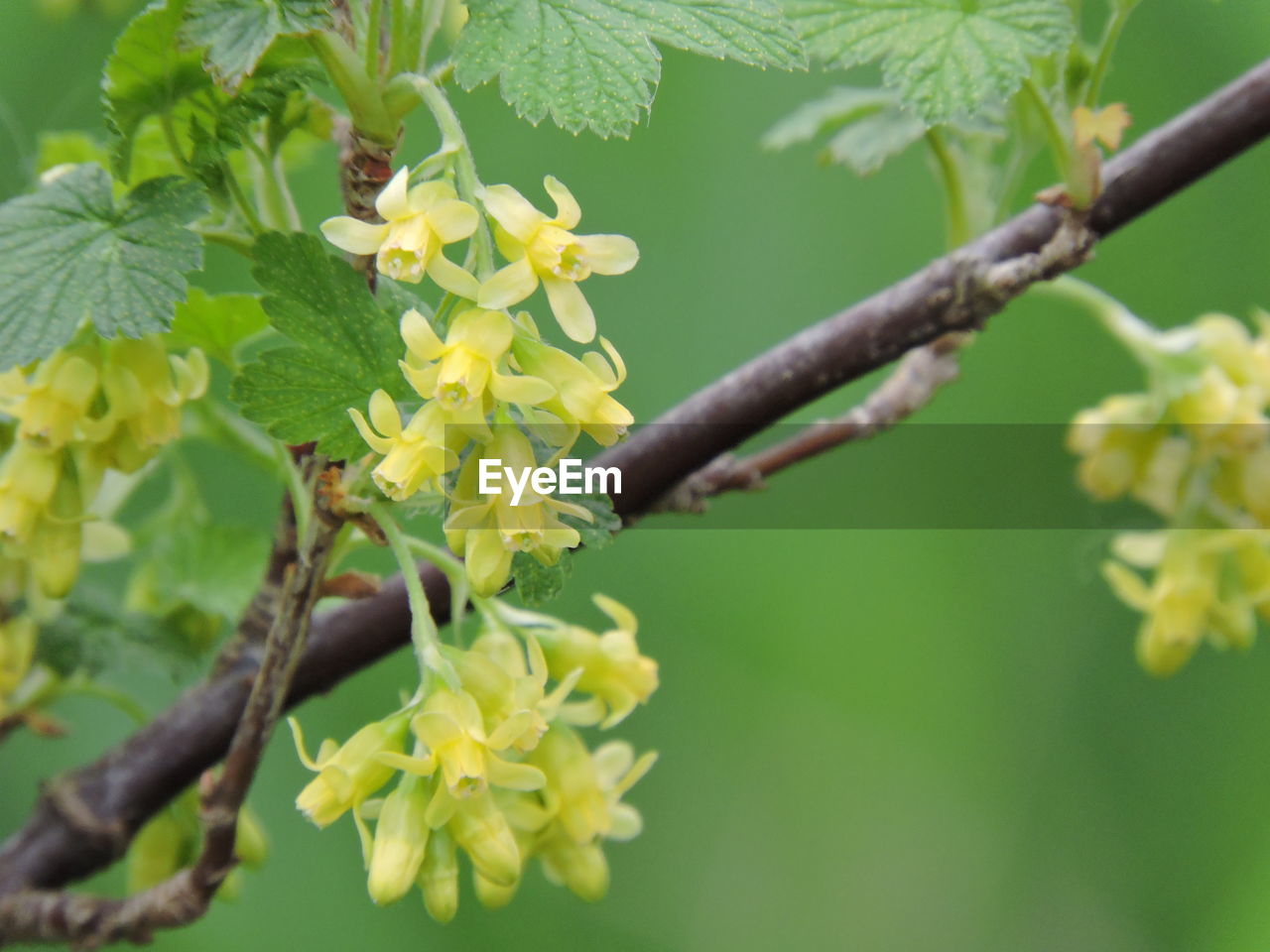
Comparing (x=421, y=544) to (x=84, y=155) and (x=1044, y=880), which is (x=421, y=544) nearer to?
(x=84, y=155)

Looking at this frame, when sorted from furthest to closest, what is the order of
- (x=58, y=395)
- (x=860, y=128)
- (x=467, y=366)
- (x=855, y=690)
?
1. (x=855, y=690)
2. (x=860, y=128)
3. (x=58, y=395)
4. (x=467, y=366)

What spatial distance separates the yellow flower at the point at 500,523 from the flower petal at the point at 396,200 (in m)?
0.08

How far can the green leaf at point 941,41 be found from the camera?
56cm

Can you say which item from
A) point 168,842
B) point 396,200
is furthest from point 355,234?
point 168,842

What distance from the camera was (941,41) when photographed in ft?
1.94

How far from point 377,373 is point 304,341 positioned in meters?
0.03

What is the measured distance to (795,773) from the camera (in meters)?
1.66

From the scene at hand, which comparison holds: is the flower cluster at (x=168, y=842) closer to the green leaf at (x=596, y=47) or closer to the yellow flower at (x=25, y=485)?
the yellow flower at (x=25, y=485)

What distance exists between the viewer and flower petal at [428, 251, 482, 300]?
1.29ft

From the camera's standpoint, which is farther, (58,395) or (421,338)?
(58,395)

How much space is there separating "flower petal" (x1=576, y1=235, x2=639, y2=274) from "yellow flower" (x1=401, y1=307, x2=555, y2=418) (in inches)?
1.5

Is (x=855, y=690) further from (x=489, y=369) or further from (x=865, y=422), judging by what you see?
(x=489, y=369)

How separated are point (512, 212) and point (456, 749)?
7.6 inches

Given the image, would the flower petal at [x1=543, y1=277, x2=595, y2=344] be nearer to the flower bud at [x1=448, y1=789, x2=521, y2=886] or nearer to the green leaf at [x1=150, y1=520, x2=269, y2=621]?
the flower bud at [x1=448, y1=789, x2=521, y2=886]
